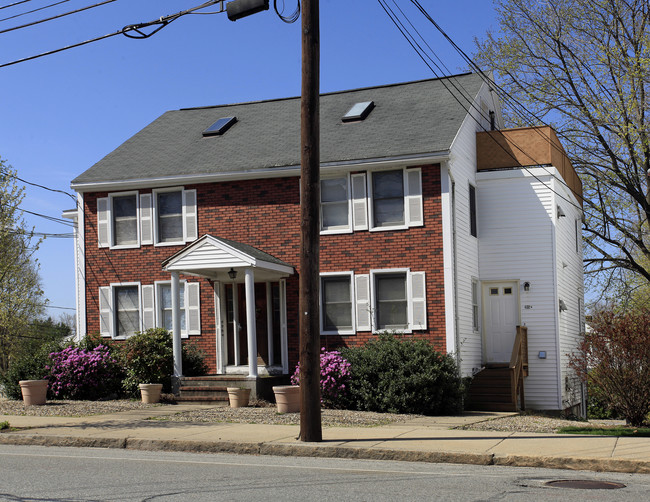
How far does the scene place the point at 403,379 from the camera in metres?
17.0

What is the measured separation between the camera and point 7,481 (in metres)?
8.84

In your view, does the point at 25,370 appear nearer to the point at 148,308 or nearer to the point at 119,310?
the point at 119,310

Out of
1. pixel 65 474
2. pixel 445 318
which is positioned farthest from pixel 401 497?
pixel 445 318

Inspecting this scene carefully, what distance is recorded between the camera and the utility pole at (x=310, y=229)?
12.0 m

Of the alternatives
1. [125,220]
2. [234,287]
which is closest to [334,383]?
[234,287]

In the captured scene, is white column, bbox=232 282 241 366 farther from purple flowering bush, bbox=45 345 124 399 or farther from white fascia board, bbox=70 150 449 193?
purple flowering bush, bbox=45 345 124 399

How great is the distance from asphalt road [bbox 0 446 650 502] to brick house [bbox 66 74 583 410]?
821cm

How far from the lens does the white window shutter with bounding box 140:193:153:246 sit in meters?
21.9

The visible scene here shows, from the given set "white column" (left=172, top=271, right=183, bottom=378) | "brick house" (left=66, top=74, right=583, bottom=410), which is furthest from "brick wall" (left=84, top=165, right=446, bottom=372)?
"white column" (left=172, top=271, right=183, bottom=378)

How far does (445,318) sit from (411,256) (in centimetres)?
169

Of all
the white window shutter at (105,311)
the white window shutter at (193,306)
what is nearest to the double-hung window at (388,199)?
the white window shutter at (193,306)

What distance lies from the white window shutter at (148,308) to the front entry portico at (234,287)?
143cm

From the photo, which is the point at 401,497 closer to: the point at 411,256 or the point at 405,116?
the point at 411,256

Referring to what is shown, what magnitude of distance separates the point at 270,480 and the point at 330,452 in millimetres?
2498
